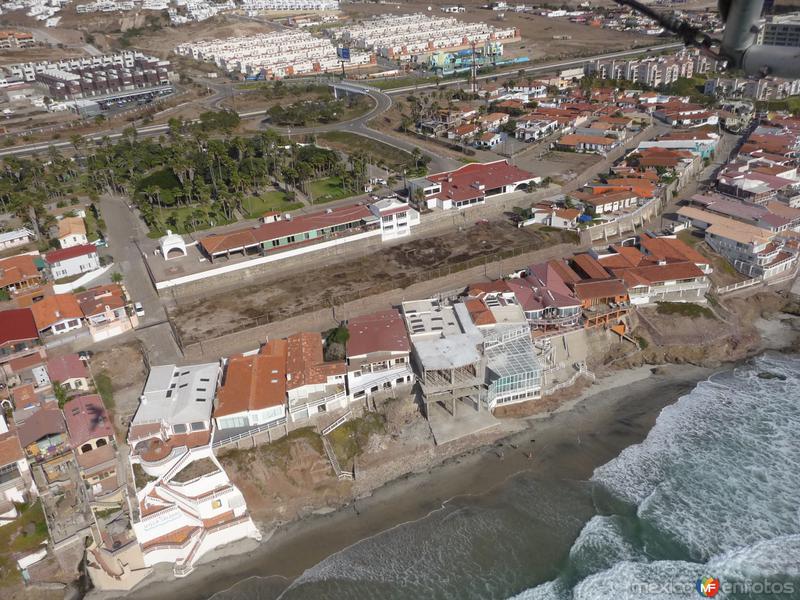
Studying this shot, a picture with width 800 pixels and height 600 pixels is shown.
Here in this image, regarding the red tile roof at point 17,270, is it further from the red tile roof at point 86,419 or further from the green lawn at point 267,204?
the green lawn at point 267,204

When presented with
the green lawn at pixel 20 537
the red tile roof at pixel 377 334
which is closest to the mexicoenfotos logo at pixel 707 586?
the red tile roof at pixel 377 334

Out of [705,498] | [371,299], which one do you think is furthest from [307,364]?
[705,498]

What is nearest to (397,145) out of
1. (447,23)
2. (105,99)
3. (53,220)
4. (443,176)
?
(443,176)

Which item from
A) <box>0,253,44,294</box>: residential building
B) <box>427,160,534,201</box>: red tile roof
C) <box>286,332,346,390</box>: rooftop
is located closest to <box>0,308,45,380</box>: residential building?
<box>0,253,44,294</box>: residential building

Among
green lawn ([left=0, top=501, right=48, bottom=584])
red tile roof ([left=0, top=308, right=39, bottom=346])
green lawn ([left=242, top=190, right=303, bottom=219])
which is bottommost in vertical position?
green lawn ([left=0, top=501, right=48, bottom=584])

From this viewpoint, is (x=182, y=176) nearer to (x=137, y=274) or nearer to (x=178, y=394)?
(x=137, y=274)

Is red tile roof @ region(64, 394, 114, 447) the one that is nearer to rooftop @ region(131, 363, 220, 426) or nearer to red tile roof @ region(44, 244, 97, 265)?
rooftop @ region(131, 363, 220, 426)
